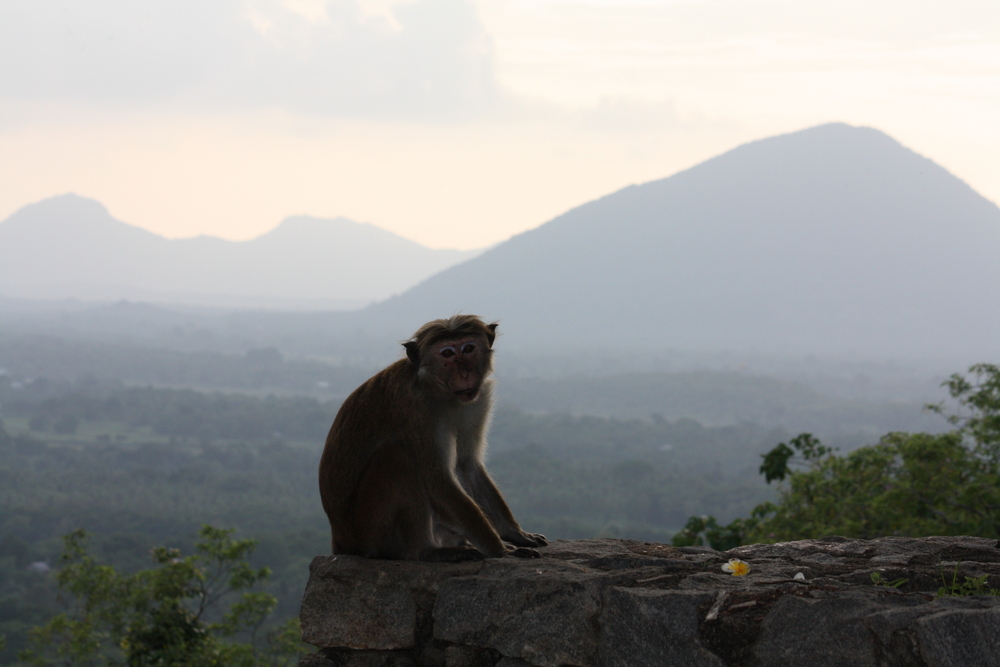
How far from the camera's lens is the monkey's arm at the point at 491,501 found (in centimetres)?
517

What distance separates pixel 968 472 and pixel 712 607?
338 inches

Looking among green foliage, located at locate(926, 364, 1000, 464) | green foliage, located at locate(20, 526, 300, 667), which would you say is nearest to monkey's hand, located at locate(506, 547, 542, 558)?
green foliage, located at locate(926, 364, 1000, 464)

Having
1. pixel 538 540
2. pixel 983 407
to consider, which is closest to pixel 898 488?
pixel 983 407

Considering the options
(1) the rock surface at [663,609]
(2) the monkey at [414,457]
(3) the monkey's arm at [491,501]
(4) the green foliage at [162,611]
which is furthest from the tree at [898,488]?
(4) the green foliage at [162,611]

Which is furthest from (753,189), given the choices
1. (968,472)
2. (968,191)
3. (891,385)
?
(968,472)

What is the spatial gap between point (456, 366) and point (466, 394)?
0.51 ft

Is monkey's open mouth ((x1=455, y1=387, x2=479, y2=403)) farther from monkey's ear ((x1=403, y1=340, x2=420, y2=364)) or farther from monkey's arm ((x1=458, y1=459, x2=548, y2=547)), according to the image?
monkey's arm ((x1=458, y1=459, x2=548, y2=547))

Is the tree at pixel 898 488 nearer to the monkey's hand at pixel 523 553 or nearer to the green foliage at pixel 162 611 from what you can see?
the monkey's hand at pixel 523 553

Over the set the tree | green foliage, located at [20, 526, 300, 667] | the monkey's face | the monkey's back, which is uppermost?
the monkey's face

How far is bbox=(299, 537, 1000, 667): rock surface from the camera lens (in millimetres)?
3277

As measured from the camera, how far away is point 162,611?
14000mm

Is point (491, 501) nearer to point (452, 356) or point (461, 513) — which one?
point (461, 513)

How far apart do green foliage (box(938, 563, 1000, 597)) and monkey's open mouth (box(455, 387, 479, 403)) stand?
2.29 metres

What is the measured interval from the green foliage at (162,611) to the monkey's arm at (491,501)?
9707 mm
